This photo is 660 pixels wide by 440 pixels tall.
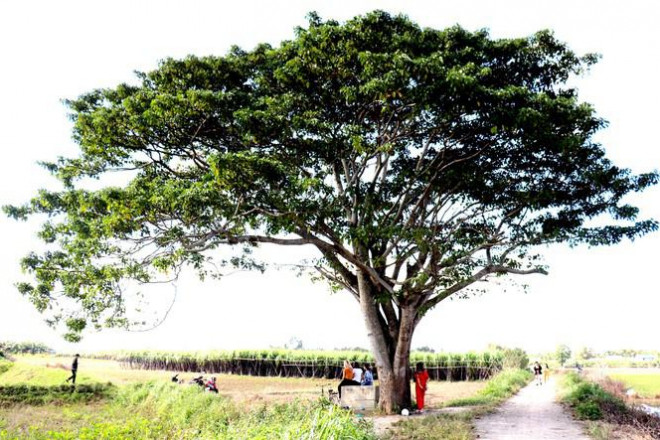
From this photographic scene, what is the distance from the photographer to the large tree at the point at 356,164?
9984 mm

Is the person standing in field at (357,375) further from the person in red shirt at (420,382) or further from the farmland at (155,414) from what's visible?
the person in red shirt at (420,382)

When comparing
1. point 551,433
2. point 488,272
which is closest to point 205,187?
point 488,272

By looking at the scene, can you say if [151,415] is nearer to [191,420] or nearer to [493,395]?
[191,420]

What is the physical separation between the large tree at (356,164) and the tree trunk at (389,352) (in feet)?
0.13

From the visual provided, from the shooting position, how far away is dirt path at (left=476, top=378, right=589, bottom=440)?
372 inches

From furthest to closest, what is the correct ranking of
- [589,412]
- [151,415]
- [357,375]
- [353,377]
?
[151,415], [357,375], [353,377], [589,412]

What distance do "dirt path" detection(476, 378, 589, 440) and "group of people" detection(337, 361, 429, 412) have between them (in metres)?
1.74

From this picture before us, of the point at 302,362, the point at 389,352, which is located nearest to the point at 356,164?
the point at 389,352

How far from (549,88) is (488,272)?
15.3 feet

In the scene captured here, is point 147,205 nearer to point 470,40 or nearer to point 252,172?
point 252,172

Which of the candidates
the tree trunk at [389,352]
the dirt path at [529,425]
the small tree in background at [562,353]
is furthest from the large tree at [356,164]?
the small tree in background at [562,353]

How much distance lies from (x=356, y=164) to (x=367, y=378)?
6.24 metres

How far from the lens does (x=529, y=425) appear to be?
10.9 metres

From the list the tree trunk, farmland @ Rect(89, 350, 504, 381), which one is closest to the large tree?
the tree trunk
